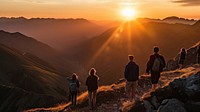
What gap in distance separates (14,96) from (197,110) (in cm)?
11009

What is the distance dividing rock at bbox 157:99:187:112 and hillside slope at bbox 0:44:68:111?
90.0 meters

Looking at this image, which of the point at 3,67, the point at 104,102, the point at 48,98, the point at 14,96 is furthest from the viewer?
the point at 3,67

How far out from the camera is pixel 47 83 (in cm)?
14838

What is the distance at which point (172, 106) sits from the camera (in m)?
11.1

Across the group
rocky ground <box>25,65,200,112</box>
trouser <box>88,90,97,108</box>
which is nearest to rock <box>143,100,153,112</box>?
rocky ground <box>25,65,200,112</box>

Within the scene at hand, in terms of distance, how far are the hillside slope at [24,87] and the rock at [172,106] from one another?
89959 mm

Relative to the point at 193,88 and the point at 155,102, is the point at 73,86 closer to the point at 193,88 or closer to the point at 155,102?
the point at 155,102

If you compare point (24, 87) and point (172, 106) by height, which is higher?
point (24, 87)

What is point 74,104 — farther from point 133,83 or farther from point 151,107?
point 151,107

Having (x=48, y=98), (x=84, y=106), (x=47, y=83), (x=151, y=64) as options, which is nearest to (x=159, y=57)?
(x=151, y=64)

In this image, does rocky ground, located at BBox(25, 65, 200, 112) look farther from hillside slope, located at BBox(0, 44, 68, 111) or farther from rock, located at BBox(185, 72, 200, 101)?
hillside slope, located at BBox(0, 44, 68, 111)

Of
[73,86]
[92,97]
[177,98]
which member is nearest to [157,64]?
[177,98]

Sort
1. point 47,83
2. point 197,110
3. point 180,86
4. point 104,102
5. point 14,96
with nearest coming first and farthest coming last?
point 197,110 < point 180,86 < point 104,102 < point 14,96 < point 47,83

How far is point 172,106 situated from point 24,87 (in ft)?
460
